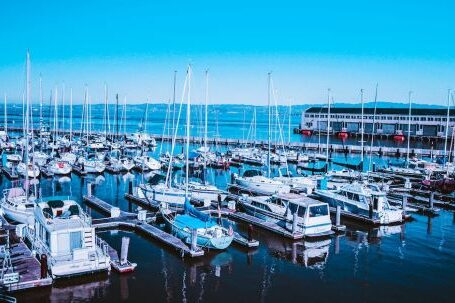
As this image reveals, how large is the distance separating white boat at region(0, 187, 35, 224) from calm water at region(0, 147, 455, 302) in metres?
4.74

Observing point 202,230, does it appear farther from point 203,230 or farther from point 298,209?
point 298,209

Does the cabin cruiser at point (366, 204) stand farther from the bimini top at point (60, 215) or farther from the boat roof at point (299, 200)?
the bimini top at point (60, 215)

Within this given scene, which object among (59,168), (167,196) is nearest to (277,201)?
(167,196)

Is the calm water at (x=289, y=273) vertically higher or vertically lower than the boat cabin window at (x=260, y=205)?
lower

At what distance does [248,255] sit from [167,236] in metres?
4.84

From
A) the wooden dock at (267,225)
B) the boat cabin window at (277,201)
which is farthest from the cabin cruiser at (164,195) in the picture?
the boat cabin window at (277,201)

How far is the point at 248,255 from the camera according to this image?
79.8ft

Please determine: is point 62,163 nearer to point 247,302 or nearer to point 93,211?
point 93,211

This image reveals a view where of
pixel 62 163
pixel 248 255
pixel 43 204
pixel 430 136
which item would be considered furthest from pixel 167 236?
pixel 430 136

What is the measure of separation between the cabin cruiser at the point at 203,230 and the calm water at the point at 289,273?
697 mm

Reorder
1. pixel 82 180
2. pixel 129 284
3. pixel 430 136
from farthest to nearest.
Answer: pixel 430 136 → pixel 82 180 → pixel 129 284

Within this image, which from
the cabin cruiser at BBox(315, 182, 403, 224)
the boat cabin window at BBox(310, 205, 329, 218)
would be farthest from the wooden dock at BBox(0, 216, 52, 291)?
the cabin cruiser at BBox(315, 182, 403, 224)

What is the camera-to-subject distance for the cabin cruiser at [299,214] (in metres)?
27.3

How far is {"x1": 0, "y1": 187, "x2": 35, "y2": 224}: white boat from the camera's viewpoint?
1076 inches
